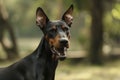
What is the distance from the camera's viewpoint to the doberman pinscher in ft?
25.8

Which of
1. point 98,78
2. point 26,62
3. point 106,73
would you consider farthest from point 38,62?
point 106,73

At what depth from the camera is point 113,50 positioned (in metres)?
24.1

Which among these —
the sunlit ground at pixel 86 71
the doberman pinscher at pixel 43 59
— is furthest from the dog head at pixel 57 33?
the sunlit ground at pixel 86 71

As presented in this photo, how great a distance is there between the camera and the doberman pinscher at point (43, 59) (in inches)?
310

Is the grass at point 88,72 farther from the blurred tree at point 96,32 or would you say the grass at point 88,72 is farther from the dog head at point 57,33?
the dog head at point 57,33

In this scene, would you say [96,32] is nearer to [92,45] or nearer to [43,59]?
[92,45]

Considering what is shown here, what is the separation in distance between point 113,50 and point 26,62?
1633cm

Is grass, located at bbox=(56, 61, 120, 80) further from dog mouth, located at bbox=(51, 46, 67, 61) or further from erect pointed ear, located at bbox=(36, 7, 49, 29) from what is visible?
dog mouth, located at bbox=(51, 46, 67, 61)

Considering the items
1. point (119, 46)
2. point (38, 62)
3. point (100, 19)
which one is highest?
point (38, 62)

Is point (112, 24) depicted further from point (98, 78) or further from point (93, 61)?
point (98, 78)

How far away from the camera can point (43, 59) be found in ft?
26.9

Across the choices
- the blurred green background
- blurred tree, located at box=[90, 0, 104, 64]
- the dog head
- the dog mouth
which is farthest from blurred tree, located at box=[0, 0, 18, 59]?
the dog mouth

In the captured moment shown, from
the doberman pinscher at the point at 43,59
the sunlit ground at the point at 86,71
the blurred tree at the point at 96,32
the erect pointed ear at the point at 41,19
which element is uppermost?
the erect pointed ear at the point at 41,19

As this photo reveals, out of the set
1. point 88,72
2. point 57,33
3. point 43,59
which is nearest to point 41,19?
point 57,33
